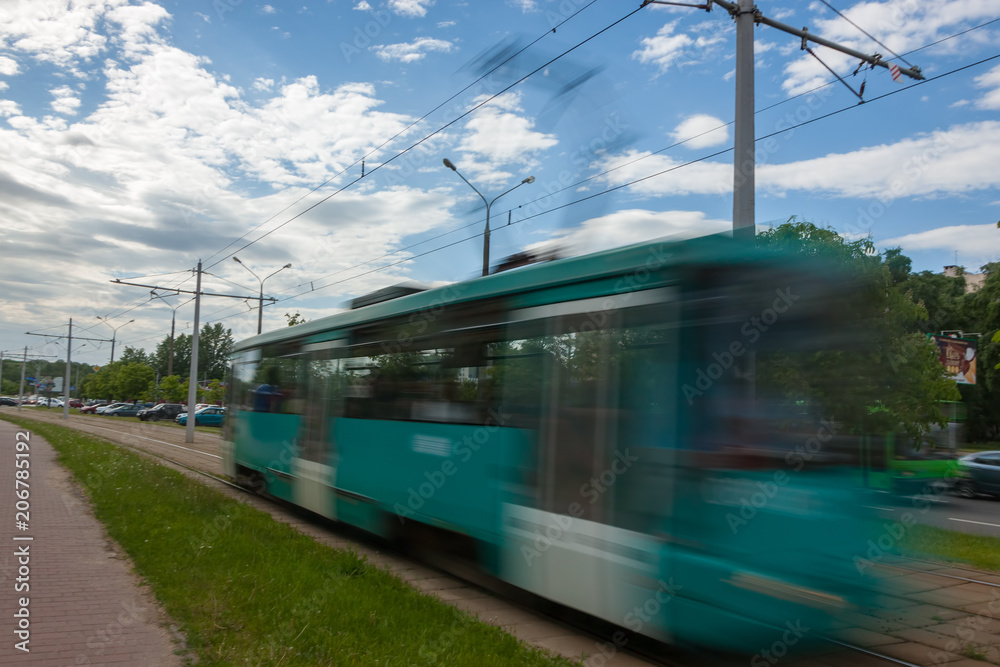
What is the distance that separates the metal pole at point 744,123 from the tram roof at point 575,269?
2.86 metres

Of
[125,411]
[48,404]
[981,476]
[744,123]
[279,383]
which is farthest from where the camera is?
[48,404]

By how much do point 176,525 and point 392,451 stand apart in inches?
119

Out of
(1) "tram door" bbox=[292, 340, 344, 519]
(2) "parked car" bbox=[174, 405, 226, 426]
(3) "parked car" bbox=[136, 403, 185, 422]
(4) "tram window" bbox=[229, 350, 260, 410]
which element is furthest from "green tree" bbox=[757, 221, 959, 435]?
(3) "parked car" bbox=[136, 403, 185, 422]

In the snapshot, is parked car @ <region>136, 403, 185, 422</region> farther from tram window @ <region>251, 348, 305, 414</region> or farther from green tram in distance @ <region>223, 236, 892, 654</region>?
green tram in distance @ <region>223, 236, 892, 654</region>

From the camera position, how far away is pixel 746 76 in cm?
874

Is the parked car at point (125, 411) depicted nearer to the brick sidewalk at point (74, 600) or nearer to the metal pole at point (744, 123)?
the brick sidewalk at point (74, 600)

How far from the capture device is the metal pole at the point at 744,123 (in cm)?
815

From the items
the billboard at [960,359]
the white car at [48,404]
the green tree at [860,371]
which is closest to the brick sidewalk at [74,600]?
the green tree at [860,371]

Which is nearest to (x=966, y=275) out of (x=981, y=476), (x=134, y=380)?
(x=981, y=476)

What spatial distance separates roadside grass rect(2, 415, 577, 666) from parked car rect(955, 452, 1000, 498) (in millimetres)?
18409

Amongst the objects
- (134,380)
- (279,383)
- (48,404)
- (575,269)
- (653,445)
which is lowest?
(48,404)

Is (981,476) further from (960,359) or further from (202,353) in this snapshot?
(202,353)

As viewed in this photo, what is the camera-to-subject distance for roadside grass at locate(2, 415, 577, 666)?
189 inches

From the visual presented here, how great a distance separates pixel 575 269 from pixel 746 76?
456cm
